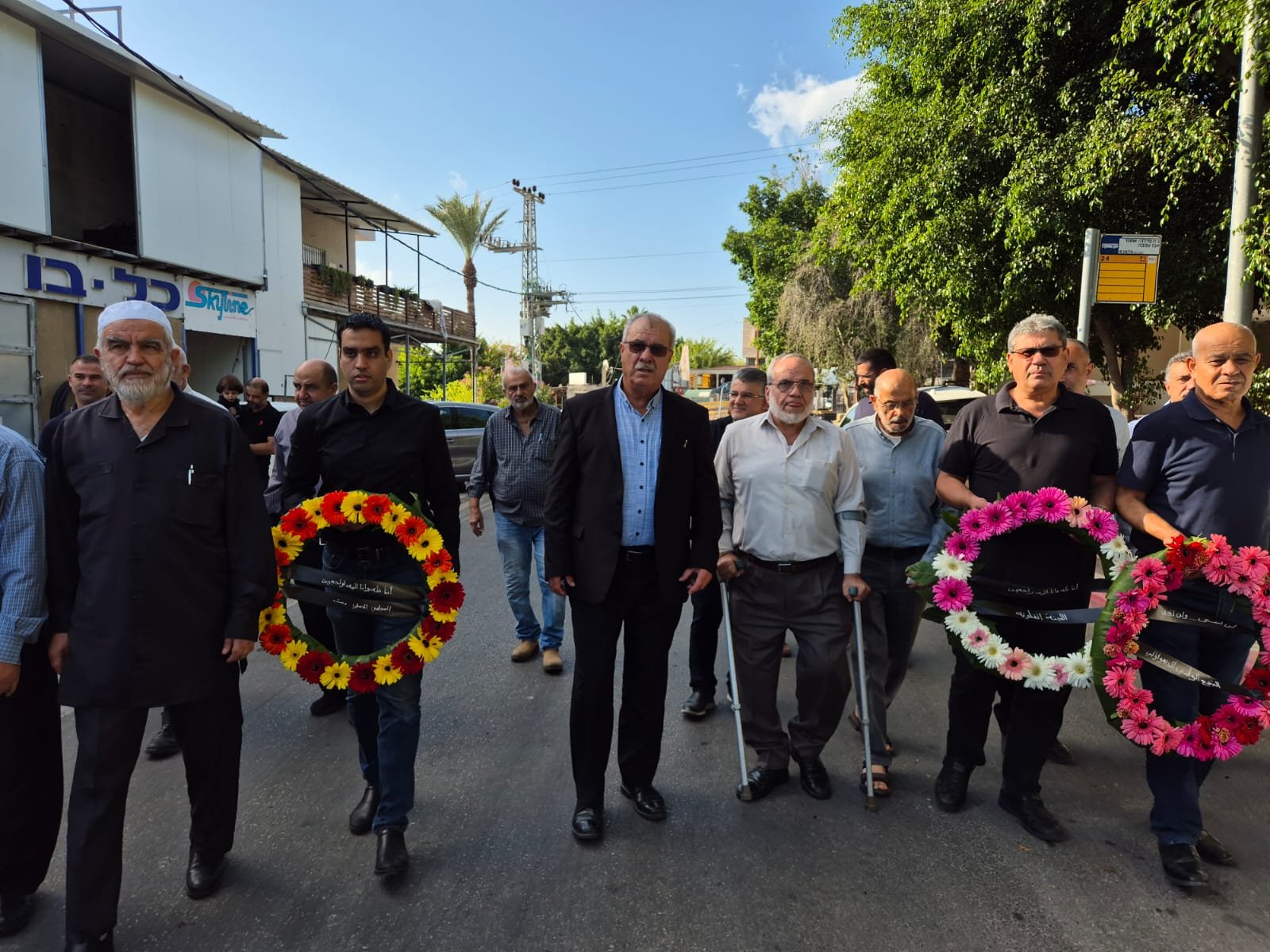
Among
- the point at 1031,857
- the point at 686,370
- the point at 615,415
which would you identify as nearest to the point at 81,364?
the point at 615,415

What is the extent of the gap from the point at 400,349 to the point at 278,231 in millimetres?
14734

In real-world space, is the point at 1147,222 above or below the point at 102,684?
above

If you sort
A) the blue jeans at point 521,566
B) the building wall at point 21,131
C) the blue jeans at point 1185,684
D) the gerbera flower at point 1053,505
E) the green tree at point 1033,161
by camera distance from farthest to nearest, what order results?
the building wall at point 21,131 → the green tree at point 1033,161 → the blue jeans at point 521,566 → the gerbera flower at point 1053,505 → the blue jeans at point 1185,684

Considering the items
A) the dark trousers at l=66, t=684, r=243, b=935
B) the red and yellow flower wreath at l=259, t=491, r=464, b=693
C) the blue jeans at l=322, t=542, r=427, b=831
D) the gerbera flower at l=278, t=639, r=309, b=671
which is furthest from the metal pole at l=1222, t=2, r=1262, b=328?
the dark trousers at l=66, t=684, r=243, b=935

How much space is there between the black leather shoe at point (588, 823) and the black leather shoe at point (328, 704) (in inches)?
78.2

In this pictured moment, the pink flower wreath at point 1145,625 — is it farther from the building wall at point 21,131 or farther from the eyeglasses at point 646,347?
the building wall at point 21,131

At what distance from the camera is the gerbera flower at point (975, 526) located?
134 inches

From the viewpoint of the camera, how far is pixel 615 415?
3.54 metres

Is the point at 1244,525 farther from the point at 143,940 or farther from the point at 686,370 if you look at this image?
the point at 686,370

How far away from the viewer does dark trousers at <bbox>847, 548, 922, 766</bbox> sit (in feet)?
13.6

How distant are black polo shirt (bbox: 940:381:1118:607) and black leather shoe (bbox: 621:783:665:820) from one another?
5.71 feet

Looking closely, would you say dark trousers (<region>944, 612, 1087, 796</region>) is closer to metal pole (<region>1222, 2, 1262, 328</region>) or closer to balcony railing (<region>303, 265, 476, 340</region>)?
metal pole (<region>1222, 2, 1262, 328</region>)

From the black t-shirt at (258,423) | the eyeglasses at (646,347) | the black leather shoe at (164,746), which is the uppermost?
the eyeglasses at (646,347)

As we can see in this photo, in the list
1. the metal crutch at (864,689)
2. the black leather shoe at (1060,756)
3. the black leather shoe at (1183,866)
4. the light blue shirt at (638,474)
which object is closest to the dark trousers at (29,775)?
the light blue shirt at (638,474)
